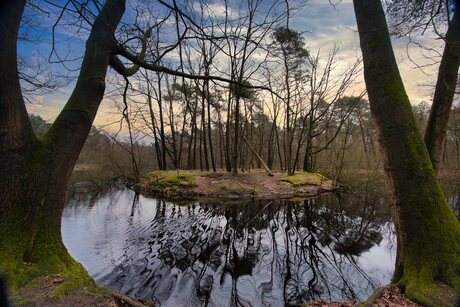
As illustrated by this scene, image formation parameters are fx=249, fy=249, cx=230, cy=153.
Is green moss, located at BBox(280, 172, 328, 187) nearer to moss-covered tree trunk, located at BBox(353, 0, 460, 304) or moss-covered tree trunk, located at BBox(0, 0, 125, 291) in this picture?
moss-covered tree trunk, located at BBox(353, 0, 460, 304)

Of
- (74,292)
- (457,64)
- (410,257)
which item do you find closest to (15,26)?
(74,292)

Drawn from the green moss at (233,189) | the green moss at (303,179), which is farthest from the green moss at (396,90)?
the green moss at (303,179)

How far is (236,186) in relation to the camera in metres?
14.0

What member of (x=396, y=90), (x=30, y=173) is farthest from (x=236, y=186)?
(x=30, y=173)

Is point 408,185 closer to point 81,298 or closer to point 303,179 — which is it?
point 81,298

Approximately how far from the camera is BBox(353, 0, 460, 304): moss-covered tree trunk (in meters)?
2.53

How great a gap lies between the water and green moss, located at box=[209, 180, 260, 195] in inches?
135

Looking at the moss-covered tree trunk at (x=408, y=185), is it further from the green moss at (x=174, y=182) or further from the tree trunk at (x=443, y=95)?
the green moss at (x=174, y=182)

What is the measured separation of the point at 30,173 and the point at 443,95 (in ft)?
16.9

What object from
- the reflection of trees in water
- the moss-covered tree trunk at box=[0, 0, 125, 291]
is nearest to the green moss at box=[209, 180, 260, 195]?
the reflection of trees in water

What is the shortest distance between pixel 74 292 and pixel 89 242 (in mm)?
4416

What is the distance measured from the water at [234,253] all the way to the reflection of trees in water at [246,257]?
18 millimetres

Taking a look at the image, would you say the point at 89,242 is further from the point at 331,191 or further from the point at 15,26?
the point at 331,191

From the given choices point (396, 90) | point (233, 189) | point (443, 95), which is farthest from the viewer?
point (233, 189)
